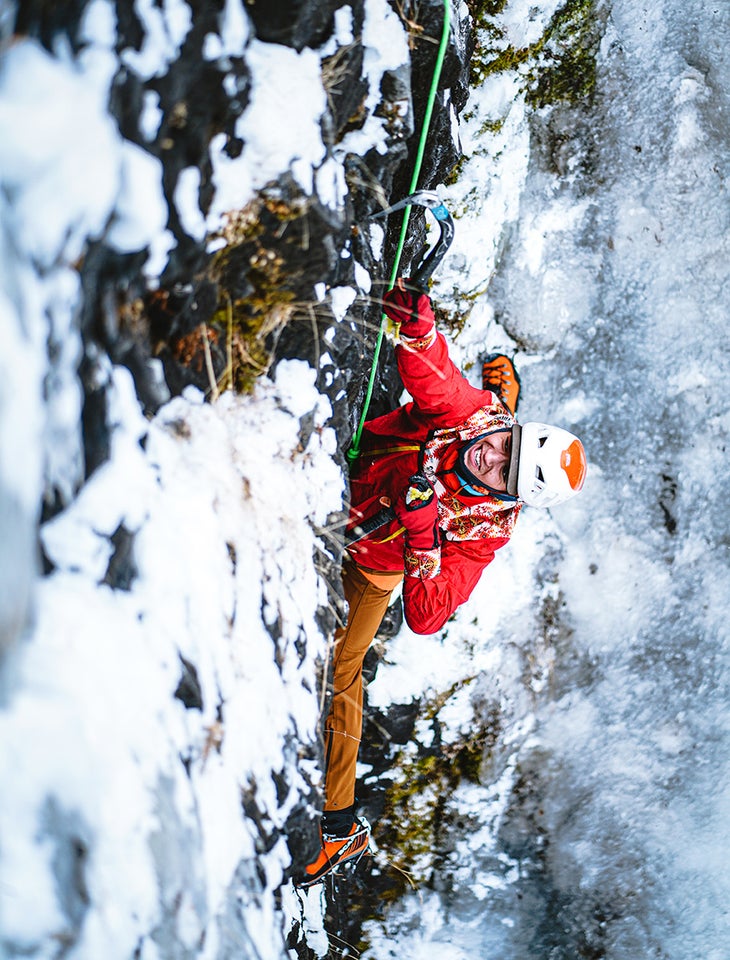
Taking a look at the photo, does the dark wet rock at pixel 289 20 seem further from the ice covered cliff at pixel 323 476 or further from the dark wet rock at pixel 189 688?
the dark wet rock at pixel 189 688

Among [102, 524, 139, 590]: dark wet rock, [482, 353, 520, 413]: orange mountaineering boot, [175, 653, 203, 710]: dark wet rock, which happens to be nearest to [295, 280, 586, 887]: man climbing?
[482, 353, 520, 413]: orange mountaineering boot

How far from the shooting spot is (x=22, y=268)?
4.93ft

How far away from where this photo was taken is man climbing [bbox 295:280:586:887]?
11.6 ft

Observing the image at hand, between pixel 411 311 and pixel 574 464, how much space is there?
1.22 m

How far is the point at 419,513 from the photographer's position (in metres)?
3.44

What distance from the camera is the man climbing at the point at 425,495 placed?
3527 mm

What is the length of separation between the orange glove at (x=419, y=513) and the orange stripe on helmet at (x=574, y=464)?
73 cm

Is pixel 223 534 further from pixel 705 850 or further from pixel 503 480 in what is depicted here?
pixel 705 850

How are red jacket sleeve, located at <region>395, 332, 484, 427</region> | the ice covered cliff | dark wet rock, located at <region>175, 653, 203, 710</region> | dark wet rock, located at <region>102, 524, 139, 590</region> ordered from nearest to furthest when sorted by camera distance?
the ice covered cliff < dark wet rock, located at <region>102, 524, 139, 590</region> < dark wet rock, located at <region>175, 653, 203, 710</region> < red jacket sleeve, located at <region>395, 332, 484, 427</region>

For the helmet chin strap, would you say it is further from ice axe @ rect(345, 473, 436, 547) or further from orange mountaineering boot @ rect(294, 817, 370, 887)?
orange mountaineering boot @ rect(294, 817, 370, 887)

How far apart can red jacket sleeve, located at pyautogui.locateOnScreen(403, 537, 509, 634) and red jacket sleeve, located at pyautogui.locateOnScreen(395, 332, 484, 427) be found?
0.73 meters

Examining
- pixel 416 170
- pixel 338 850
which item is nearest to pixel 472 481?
pixel 416 170

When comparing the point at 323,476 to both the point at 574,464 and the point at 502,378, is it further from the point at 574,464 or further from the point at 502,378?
the point at 502,378

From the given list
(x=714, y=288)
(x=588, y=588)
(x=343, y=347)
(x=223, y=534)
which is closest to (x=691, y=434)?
(x=714, y=288)
